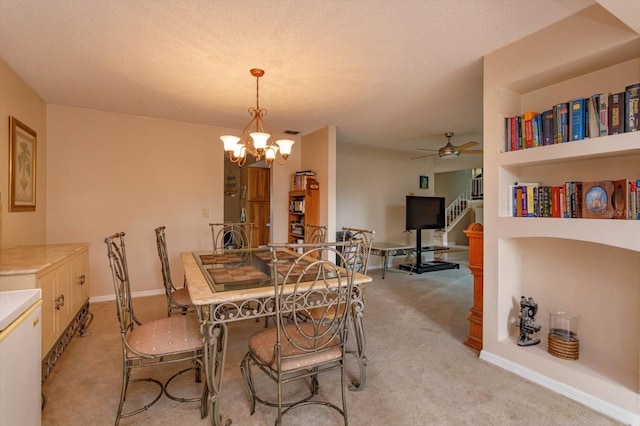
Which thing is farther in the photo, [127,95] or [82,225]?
[82,225]

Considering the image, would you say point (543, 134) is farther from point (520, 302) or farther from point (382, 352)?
point (382, 352)

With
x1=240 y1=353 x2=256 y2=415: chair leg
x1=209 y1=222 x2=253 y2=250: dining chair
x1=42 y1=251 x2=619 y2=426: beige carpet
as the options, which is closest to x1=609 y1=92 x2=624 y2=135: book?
x1=42 y1=251 x2=619 y2=426: beige carpet

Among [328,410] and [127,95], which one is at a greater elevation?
[127,95]

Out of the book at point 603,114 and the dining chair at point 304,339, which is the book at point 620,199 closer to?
the book at point 603,114

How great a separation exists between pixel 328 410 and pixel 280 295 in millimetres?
820

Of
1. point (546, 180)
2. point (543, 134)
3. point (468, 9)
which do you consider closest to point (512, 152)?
point (543, 134)

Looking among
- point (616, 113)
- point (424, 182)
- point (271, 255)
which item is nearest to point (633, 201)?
point (616, 113)

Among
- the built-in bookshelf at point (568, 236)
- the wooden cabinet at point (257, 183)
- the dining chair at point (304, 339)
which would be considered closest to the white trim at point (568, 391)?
the built-in bookshelf at point (568, 236)

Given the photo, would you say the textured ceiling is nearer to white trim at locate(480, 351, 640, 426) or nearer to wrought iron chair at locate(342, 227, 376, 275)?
wrought iron chair at locate(342, 227, 376, 275)

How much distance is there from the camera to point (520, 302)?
244 cm

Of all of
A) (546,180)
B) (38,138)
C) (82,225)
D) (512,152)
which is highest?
(38,138)

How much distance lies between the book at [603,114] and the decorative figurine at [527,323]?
4.15ft

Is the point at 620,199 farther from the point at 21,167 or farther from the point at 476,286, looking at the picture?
the point at 21,167

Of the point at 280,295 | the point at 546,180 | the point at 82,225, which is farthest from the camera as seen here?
the point at 82,225
